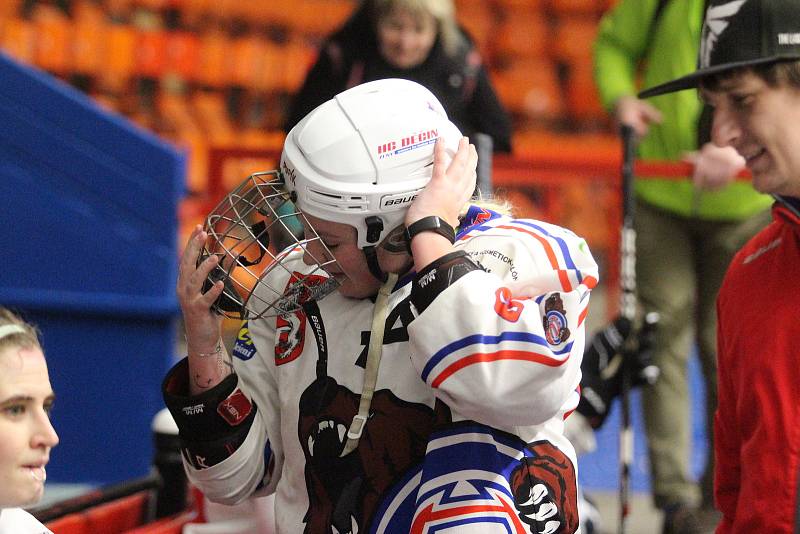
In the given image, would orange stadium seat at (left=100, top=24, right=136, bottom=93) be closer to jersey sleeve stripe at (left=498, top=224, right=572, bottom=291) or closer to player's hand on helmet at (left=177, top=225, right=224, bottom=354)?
player's hand on helmet at (left=177, top=225, right=224, bottom=354)

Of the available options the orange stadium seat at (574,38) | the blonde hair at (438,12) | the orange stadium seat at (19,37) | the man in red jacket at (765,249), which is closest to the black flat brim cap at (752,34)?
the man in red jacket at (765,249)

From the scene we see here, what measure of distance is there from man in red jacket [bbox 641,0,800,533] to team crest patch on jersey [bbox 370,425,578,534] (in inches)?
13.1

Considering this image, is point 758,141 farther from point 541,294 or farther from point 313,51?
point 313,51

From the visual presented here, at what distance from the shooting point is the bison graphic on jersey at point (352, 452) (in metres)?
2.01

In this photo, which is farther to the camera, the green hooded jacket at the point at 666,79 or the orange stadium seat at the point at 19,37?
the orange stadium seat at the point at 19,37

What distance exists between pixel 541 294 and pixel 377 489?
1.44 ft

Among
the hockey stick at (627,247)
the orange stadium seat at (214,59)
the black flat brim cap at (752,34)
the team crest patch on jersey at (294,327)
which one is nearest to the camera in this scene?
the black flat brim cap at (752,34)

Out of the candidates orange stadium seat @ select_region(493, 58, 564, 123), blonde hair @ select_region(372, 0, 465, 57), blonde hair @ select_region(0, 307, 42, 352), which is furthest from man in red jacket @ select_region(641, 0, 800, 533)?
orange stadium seat @ select_region(493, 58, 564, 123)

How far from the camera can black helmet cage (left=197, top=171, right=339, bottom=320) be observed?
2.07 m

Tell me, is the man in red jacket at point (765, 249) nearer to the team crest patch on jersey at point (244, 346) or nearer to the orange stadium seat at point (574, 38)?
the team crest patch on jersey at point (244, 346)

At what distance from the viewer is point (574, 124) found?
417 inches

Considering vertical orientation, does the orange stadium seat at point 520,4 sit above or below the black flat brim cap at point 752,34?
above

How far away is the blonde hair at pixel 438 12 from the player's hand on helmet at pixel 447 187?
6.53 feet

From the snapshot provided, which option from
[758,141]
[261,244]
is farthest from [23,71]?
[758,141]
